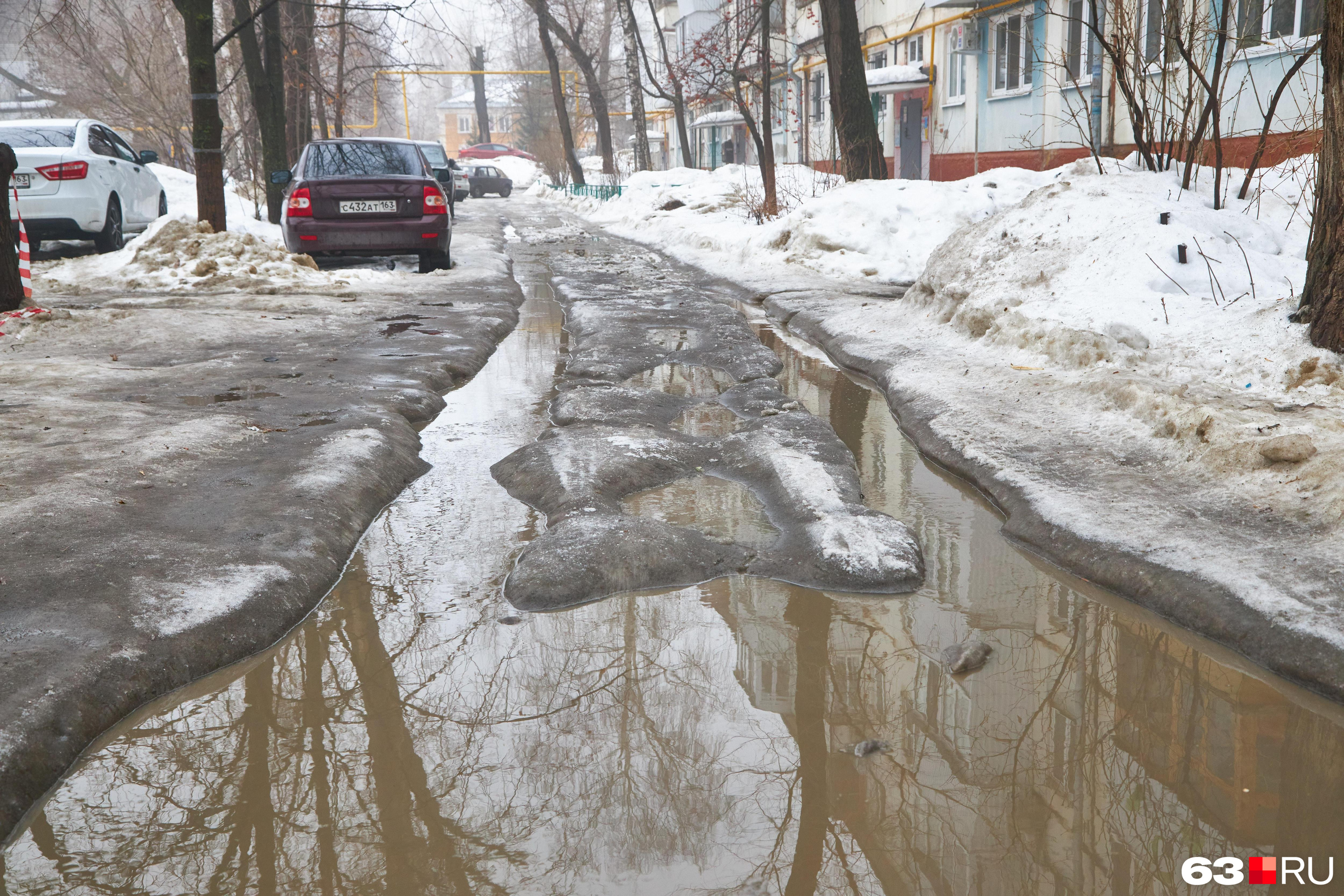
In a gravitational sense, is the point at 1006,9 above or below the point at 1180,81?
above

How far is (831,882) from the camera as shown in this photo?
1939mm

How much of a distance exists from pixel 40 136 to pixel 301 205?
3.38 m

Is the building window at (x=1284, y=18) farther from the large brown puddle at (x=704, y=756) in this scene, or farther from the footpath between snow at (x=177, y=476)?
the large brown puddle at (x=704, y=756)

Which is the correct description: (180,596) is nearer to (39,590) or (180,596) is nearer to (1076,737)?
(39,590)

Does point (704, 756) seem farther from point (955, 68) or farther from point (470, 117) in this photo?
point (470, 117)

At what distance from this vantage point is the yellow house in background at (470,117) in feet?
315

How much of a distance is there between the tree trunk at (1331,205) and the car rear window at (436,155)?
54.3 ft

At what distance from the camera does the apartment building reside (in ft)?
24.4

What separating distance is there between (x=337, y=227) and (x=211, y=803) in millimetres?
9205

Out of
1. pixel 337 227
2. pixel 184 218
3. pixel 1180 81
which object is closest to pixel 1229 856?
pixel 337 227

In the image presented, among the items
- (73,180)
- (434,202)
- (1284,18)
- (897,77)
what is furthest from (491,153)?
(1284,18)

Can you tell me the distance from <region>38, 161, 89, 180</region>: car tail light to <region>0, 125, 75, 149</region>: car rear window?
499 millimetres

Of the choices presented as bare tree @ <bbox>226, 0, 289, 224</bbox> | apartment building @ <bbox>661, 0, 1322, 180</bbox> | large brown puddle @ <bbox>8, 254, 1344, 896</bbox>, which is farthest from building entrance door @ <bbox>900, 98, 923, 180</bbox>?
large brown puddle @ <bbox>8, 254, 1344, 896</bbox>

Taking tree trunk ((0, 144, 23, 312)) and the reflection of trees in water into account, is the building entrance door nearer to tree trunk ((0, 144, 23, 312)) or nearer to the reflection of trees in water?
tree trunk ((0, 144, 23, 312))
